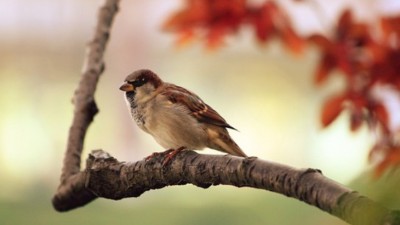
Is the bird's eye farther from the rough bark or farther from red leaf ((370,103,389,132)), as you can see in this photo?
red leaf ((370,103,389,132))

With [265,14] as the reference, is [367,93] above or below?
below

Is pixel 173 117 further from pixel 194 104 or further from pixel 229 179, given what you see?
pixel 229 179

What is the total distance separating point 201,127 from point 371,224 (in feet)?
1.95

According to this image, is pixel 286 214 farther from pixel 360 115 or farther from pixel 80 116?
pixel 80 116

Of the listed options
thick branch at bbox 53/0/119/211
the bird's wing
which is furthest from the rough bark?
the bird's wing

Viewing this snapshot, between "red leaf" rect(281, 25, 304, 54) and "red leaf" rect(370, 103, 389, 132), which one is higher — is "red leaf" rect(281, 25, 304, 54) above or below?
above

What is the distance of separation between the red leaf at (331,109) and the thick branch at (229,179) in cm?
43

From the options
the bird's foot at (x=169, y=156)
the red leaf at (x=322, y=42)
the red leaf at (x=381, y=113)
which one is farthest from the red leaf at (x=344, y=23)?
the bird's foot at (x=169, y=156)

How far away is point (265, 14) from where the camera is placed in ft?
4.05

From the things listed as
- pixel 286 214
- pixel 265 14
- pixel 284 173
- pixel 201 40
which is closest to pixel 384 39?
pixel 265 14

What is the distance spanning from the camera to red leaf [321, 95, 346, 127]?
1.06 meters

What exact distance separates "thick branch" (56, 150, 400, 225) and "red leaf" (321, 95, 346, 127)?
0.43 m

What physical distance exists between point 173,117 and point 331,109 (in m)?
0.30

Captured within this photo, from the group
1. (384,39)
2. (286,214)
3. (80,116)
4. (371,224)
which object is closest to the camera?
(371,224)
